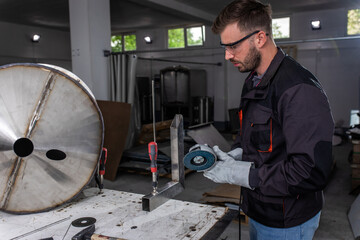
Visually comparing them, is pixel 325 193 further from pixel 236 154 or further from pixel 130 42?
pixel 130 42

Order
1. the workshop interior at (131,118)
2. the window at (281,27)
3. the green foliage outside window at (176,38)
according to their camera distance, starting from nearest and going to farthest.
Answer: the workshop interior at (131,118), the window at (281,27), the green foliage outside window at (176,38)

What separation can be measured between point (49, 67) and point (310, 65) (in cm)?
739

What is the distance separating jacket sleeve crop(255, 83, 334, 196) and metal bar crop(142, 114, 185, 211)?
61 cm

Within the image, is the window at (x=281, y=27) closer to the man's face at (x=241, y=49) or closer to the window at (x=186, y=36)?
the window at (x=186, y=36)

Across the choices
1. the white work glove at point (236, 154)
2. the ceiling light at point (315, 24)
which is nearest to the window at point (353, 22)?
Answer: the ceiling light at point (315, 24)

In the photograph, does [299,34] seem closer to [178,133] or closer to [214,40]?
[214,40]

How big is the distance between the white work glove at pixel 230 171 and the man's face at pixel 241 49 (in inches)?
15.1

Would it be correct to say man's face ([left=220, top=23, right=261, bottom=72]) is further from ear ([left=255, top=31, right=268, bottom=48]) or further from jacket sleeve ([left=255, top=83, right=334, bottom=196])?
jacket sleeve ([left=255, top=83, right=334, bottom=196])

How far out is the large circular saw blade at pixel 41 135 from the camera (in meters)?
1.42

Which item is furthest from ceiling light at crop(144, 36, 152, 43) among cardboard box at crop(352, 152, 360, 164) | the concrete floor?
cardboard box at crop(352, 152, 360, 164)

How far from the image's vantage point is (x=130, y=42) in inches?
407

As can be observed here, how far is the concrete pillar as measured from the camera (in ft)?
14.2

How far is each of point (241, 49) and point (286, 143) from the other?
41 cm

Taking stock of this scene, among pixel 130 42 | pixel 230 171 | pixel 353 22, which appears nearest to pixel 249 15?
pixel 230 171
